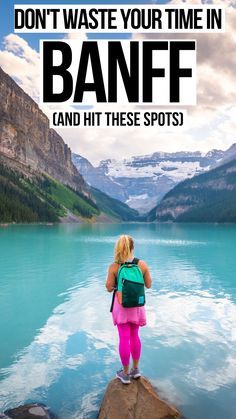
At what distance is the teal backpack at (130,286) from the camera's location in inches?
373

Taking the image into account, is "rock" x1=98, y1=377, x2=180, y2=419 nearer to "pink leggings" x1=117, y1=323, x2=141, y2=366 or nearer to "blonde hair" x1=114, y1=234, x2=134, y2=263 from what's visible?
"pink leggings" x1=117, y1=323, x2=141, y2=366

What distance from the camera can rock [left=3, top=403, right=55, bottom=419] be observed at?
369 inches

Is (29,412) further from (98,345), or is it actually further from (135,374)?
(98,345)

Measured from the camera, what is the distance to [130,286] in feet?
31.0

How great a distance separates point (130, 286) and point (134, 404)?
2.70m

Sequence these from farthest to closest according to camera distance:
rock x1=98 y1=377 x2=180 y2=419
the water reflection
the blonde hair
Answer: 1. the water reflection
2. the blonde hair
3. rock x1=98 y1=377 x2=180 y2=419

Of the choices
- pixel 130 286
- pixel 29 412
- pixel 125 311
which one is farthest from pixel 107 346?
pixel 130 286

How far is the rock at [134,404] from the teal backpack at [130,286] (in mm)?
2098

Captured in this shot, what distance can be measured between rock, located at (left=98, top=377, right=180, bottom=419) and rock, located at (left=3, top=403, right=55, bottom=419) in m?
1.38

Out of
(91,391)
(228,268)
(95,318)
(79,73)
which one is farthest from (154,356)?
(228,268)

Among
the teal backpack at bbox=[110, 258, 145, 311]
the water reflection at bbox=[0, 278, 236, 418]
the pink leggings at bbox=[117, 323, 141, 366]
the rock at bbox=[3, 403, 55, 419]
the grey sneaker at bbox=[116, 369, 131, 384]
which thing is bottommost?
the water reflection at bbox=[0, 278, 236, 418]

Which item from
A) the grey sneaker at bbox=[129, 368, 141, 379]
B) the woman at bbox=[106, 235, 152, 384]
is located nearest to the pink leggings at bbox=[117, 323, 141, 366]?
the woman at bbox=[106, 235, 152, 384]

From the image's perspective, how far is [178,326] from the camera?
19609 mm

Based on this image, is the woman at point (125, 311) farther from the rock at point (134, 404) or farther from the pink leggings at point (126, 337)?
the rock at point (134, 404)
